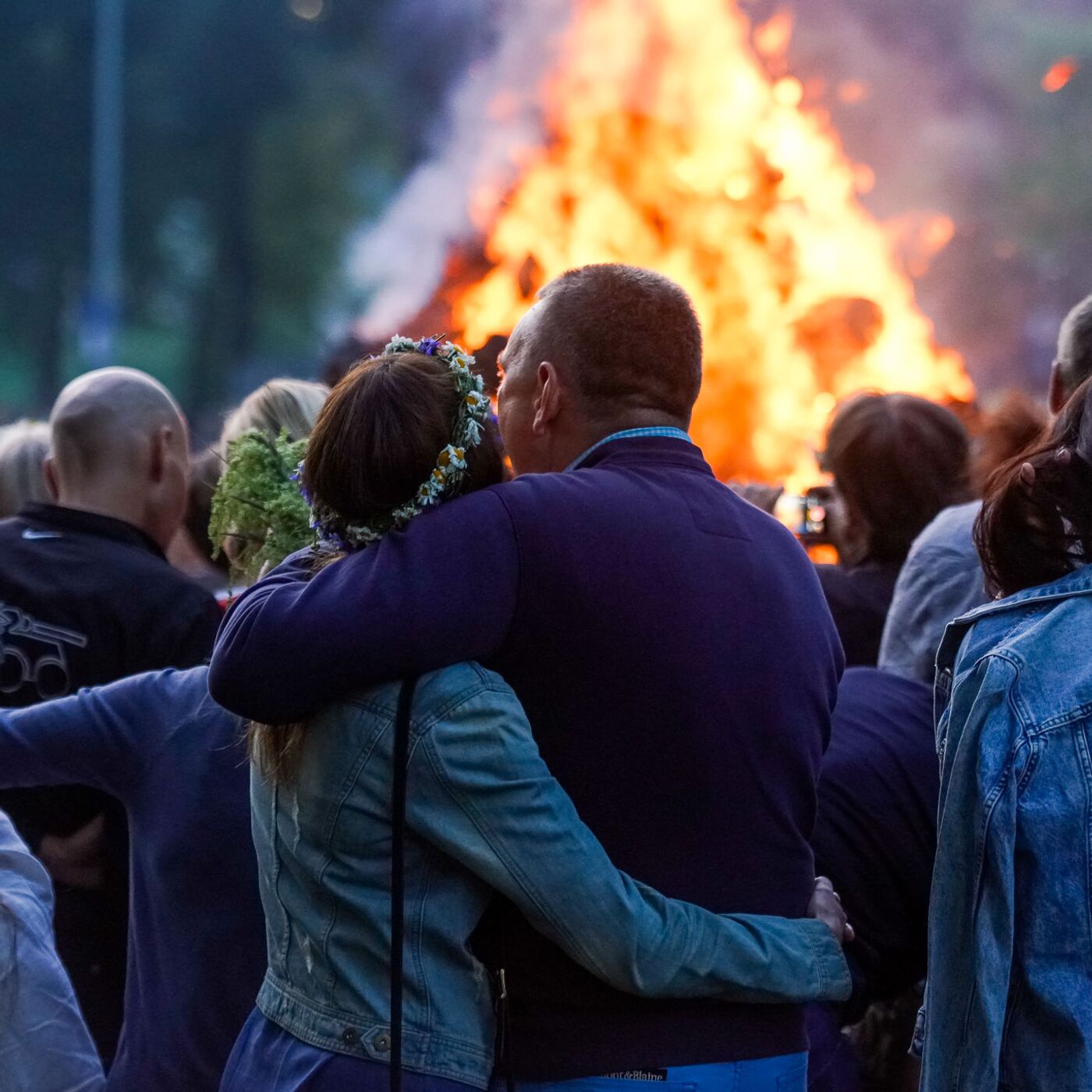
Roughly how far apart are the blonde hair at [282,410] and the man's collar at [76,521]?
12.1 inches

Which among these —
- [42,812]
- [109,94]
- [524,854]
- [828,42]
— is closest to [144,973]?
[42,812]

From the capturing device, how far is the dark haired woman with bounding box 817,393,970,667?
4152 millimetres

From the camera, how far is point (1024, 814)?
84.4 inches

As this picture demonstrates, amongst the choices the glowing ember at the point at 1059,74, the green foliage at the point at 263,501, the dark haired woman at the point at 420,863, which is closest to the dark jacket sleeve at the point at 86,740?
the green foliage at the point at 263,501

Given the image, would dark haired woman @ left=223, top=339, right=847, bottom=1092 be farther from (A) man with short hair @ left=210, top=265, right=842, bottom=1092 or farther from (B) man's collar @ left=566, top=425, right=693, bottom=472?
(B) man's collar @ left=566, top=425, right=693, bottom=472

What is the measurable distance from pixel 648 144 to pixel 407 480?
8.56 metres

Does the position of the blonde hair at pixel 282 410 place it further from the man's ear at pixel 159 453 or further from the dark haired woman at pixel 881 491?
the dark haired woman at pixel 881 491

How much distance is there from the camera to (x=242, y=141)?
106ft

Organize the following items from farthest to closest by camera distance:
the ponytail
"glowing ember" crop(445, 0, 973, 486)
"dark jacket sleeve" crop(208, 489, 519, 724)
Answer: "glowing ember" crop(445, 0, 973, 486), the ponytail, "dark jacket sleeve" crop(208, 489, 519, 724)

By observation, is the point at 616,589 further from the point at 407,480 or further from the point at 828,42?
the point at 828,42

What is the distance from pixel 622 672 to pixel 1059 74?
1916cm

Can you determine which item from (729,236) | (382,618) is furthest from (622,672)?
(729,236)

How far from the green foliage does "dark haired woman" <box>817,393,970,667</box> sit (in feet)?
6.07

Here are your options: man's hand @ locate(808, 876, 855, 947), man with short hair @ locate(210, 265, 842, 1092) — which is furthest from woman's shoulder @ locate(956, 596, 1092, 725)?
man's hand @ locate(808, 876, 855, 947)
